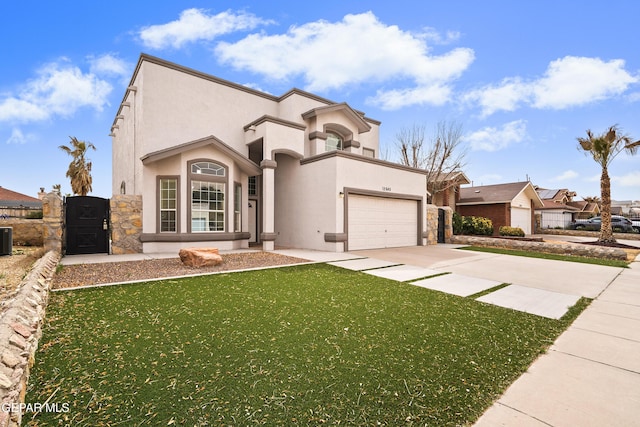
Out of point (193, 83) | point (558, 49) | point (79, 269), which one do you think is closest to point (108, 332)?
point (79, 269)

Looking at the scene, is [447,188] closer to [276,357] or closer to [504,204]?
[504,204]

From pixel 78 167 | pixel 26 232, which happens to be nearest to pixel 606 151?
pixel 26 232

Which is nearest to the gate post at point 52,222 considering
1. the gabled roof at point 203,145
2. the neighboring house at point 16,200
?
the gabled roof at point 203,145

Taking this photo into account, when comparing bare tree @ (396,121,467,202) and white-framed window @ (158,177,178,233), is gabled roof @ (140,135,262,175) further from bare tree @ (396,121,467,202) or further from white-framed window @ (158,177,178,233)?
bare tree @ (396,121,467,202)

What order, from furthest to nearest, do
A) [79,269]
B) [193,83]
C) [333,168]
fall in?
1. [193,83]
2. [333,168]
3. [79,269]

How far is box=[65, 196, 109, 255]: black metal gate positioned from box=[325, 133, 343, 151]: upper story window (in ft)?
34.9

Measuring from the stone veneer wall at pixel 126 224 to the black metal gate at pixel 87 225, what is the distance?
0.27m

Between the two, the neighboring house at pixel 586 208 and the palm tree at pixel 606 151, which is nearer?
the palm tree at pixel 606 151

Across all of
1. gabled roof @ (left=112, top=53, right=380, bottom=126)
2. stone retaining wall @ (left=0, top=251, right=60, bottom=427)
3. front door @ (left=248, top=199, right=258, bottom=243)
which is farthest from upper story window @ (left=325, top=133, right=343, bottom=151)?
stone retaining wall @ (left=0, top=251, right=60, bottom=427)

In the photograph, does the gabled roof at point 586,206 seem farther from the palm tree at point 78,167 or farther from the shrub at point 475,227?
the palm tree at point 78,167

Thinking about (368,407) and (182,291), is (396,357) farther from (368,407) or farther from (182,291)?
(182,291)

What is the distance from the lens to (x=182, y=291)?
548 cm

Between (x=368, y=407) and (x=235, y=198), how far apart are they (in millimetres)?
11682

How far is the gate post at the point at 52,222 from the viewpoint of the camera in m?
9.77
